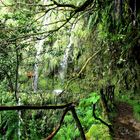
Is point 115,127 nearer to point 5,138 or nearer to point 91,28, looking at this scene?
point 5,138

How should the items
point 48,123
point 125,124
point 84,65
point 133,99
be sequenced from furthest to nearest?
point 133,99
point 48,123
point 84,65
point 125,124

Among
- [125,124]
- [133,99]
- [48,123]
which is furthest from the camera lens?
[133,99]

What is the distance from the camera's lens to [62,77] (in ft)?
49.2

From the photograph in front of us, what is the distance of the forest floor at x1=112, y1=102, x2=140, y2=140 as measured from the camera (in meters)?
5.31

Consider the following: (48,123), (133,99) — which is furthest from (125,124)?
(48,123)

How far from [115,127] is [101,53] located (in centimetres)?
205

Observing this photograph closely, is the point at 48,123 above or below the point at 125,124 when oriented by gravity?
below

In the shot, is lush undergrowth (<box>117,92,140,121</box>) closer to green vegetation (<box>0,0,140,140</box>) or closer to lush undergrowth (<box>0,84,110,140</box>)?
green vegetation (<box>0,0,140,140</box>)

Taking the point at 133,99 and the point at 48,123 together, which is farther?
the point at 133,99

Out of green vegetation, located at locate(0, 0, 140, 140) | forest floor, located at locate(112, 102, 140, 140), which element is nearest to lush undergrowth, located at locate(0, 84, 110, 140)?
green vegetation, located at locate(0, 0, 140, 140)

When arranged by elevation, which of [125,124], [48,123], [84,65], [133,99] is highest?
[84,65]

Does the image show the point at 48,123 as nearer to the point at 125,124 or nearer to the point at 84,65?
the point at 84,65

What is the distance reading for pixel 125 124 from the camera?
610 centimetres

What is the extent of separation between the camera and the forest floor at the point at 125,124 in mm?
5310
